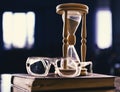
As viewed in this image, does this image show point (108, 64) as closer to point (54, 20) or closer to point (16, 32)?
point (54, 20)

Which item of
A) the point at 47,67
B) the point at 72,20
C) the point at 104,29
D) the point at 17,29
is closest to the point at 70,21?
the point at 72,20

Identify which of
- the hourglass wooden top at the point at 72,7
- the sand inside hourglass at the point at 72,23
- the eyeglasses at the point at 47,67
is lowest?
the eyeglasses at the point at 47,67

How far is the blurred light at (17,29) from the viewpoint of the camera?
9.88 feet

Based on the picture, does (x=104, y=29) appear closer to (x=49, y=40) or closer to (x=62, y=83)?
(x=49, y=40)

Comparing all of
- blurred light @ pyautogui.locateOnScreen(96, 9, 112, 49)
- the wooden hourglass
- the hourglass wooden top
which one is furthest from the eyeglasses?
blurred light @ pyautogui.locateOnScreen(96, 9, 112, 49)

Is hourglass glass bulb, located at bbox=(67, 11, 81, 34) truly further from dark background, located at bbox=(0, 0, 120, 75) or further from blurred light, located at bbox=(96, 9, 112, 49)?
blurred light, located at bbox=(96, 9, 112, 49)

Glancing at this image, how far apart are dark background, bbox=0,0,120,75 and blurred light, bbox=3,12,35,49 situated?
0.17 feet

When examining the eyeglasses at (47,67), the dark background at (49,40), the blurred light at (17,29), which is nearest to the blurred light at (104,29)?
the dark background at (49,40)

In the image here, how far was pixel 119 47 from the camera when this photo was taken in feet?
10.8

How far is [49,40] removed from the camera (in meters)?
3.13

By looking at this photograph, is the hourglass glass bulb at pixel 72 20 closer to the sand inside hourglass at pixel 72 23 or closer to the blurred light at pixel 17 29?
the sand inside hourglass at pixel 72 23

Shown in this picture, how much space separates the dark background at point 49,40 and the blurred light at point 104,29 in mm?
47

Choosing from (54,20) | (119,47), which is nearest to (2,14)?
(54,20)

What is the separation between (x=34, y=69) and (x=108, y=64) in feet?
8.57
